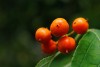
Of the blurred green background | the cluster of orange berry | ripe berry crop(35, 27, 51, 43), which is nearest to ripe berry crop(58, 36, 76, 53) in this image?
the cluster of orange berry

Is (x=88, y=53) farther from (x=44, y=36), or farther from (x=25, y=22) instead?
(x=25, y=22)

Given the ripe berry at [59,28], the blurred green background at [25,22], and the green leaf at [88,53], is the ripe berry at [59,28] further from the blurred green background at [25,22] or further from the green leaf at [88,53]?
the blurred green background at [25,22]

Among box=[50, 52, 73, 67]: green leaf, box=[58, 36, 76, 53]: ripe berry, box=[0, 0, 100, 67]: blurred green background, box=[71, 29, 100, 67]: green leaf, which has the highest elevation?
box=[58, 36, 76, 53]: ripe berry

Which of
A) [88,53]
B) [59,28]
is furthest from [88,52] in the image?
[59,28]

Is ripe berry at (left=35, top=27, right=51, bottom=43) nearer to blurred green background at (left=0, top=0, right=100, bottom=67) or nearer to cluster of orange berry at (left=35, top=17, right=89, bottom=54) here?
cluster of orange berry at (left=35, top=17, right=89, bottom=54)

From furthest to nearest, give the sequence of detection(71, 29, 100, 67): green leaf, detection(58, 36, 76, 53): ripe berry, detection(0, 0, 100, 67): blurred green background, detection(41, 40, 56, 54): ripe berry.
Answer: detection(0, 0, 100, 67): blurred green background → detection(41, 40, 56, 54): ripe berry → detection(58, 36, 76, 53): ripe berry → detection(71, 29, 100, 67): green leaf

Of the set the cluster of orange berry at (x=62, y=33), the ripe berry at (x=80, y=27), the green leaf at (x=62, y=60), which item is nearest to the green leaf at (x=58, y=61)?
the green leaf at (x=62, y=60)
